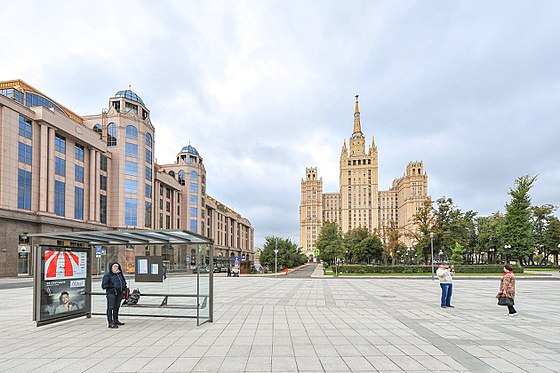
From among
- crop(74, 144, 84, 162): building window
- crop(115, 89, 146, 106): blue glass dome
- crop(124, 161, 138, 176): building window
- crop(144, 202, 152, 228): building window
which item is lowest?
crop(144, 202, 152, 228): building window

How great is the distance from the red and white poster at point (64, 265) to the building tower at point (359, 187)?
157229 millimetres

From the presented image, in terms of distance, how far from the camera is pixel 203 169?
Answer: 86688 millimetres

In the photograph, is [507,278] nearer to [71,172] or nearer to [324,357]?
[324,357]

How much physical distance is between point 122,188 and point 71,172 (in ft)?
29.4

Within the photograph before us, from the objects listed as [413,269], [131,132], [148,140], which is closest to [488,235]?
[413,269]

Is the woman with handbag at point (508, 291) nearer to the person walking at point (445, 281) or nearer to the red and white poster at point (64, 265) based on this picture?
the person walking at point (445, 281)

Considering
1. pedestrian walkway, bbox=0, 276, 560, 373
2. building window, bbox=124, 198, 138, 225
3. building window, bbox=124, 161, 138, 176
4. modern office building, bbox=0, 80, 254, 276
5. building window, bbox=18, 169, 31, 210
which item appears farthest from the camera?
building window, bbox=124, 161, 138, 176

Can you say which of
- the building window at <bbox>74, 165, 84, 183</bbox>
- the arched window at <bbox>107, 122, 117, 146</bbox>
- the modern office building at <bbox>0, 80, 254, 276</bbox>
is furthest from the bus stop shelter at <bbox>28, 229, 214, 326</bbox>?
the arched window at <bbox>107, 122, 117, 146</bbox>

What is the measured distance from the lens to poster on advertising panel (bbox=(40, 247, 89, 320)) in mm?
10195

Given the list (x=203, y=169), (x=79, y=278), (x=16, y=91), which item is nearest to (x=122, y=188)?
(x=16, y=91)

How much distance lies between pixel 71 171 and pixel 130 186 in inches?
395

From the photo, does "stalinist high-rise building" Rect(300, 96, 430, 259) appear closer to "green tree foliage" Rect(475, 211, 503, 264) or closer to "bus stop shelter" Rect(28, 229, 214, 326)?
"green tree foliage" Rect(475, 211, 503, 264)

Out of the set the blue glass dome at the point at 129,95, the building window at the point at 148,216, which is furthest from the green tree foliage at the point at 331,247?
the blue glass dome at the point at 129,95

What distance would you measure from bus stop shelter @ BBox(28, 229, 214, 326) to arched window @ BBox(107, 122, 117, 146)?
47756mm
